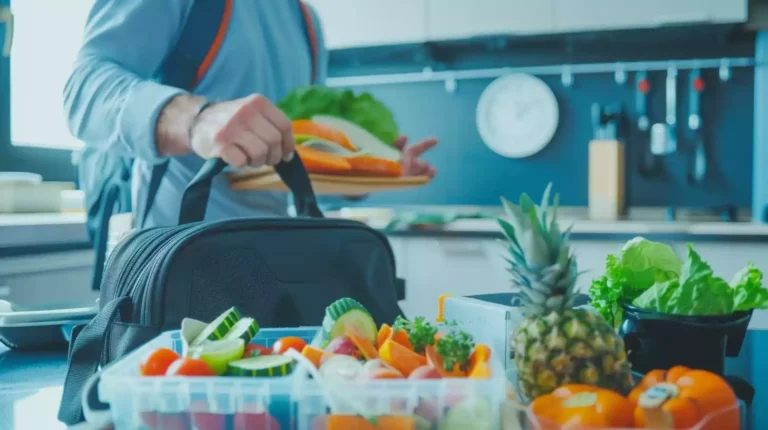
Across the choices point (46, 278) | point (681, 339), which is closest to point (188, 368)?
point (681, 339)

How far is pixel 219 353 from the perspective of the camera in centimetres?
47

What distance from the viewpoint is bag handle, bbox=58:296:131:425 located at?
585mm

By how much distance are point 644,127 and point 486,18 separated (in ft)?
2.41

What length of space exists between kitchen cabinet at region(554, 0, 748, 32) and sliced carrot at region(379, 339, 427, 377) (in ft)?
7.09

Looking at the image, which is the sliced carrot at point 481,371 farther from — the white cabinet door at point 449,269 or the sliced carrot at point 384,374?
the white cabinet door at point 449,269

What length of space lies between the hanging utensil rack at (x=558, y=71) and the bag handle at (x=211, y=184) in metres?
1.95

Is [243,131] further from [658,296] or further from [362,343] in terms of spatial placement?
[658,296]

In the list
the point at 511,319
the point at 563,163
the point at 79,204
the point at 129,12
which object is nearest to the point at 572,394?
the point at 511,319

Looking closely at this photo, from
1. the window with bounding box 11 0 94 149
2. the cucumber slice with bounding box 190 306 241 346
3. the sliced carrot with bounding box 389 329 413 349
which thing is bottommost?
the sliced carrot with bounding box 389 329 413 349

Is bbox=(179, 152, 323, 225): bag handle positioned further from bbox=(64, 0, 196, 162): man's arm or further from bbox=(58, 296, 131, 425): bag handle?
bbox=(58, 296, 131, 425): bag handle

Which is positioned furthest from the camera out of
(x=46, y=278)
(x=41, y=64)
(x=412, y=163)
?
(x=41, y=64)

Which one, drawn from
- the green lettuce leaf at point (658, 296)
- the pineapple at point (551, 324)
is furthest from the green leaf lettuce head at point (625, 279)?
the pineapple at point (551, 324)

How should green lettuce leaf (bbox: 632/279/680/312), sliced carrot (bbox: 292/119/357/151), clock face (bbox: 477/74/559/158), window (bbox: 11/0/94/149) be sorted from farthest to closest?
clock face (bbox: 477/74/559/158)
window (bbox: 11/0/94/149)
sliced carrot (bbox: 292/119/357/151)
green lettuce leaf (bbox: 632/279/680/312)

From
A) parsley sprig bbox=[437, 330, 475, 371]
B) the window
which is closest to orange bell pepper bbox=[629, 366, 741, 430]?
parsley sprig bbox=[437, 330, 475, 371]
